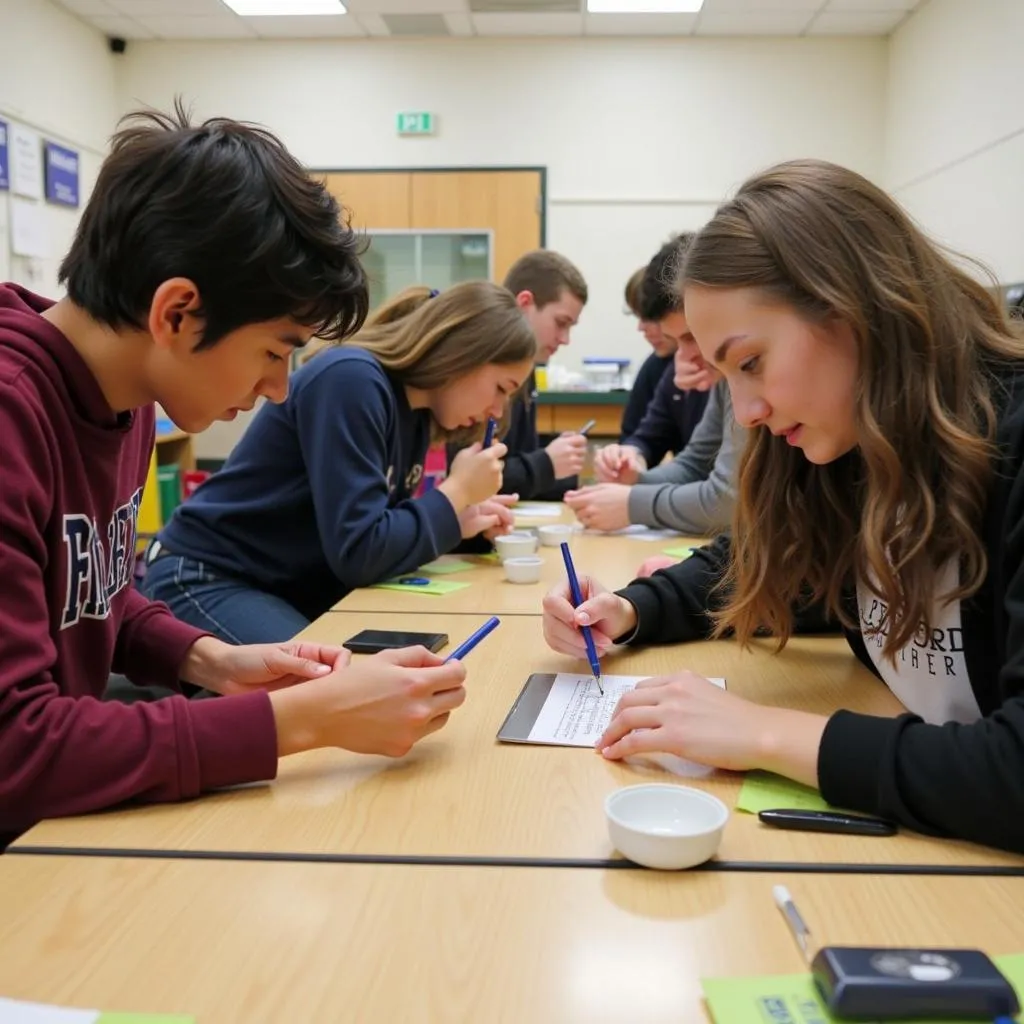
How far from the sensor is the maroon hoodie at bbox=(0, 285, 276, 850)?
80 centimetres

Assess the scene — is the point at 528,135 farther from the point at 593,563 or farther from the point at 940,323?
the point at 940,323

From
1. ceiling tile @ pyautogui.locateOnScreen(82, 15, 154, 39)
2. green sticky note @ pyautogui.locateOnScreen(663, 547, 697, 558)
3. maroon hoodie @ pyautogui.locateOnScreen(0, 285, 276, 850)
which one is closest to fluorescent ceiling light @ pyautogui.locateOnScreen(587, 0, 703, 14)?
ceiling tile @ pyautogui.locateOnScreen(82, 15, 154, 39)

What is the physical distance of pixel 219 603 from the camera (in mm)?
1771

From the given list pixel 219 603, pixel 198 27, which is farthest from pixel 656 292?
pixel 198 27

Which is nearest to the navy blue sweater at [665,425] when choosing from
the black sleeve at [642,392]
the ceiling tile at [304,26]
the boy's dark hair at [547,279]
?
the black sleeve at [642,392]

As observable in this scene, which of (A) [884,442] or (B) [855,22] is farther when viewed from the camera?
(B) [855,22]

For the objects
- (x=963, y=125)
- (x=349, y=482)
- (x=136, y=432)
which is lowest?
(x=349, y=482)

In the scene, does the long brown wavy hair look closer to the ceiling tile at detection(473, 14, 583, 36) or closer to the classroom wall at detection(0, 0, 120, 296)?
the classroom wall at detection(0, 0, 120, 296)

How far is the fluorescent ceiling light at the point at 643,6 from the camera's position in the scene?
493 cm

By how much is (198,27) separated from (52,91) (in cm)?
88

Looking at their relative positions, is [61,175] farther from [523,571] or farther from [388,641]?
[388,641]

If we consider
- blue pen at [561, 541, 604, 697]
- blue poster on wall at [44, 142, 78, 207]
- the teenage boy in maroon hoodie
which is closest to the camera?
the teenage boy in maroon hoodie

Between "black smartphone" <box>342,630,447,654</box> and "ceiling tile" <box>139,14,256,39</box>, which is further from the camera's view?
"ceiling tile" <box>139,14,256,39</box>

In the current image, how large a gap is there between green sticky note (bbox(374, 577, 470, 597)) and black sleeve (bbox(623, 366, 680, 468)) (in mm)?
1691
